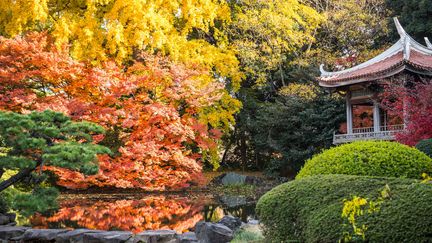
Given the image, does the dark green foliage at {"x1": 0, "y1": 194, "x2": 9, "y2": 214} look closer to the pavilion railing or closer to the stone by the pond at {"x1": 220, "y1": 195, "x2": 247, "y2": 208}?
the stone by the pond at {"x1": 220, "y1": 195, "x2": 247, "y2": 208}

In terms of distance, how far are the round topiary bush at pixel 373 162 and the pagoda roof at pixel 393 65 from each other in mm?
8697

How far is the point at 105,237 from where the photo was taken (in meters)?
7.30

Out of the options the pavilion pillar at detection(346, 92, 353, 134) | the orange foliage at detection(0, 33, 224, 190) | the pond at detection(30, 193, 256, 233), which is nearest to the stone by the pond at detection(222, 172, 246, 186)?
the pond at detection(30, 193, 256, 233)

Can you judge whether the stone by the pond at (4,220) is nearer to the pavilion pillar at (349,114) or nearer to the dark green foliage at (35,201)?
the dark green foliage at (35,201)

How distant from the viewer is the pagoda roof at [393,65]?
1380 centimetres

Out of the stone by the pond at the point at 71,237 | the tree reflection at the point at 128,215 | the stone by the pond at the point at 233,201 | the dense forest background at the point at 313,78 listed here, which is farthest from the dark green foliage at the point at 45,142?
the dense forest background at the point at 313,78

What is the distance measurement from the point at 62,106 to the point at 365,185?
9.37 metres

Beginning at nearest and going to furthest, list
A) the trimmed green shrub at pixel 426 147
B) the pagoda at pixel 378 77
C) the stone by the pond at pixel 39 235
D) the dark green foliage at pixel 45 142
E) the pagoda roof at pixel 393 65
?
1. the dark green foliage at pixel 45 142
2. the stone by the pond at pixel 39 235
3. the trimmed green shrub at pixel 426 147
4. the pagoda roof at pixel 393 65
5. the pagoda at pixel 378 77

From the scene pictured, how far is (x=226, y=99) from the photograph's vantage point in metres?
16.8

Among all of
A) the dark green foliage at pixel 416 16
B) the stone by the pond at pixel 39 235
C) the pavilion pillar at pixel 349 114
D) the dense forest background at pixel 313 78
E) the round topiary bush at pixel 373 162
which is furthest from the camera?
the dark green foliage at pixel 416 16

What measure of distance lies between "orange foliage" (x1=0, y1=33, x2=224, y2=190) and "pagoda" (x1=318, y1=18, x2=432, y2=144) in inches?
164

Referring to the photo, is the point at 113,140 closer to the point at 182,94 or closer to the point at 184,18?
the point at 182,94

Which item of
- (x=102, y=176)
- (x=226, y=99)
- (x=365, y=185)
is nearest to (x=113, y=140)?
(x=102, y=176)

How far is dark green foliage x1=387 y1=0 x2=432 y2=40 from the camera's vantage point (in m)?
18.8
